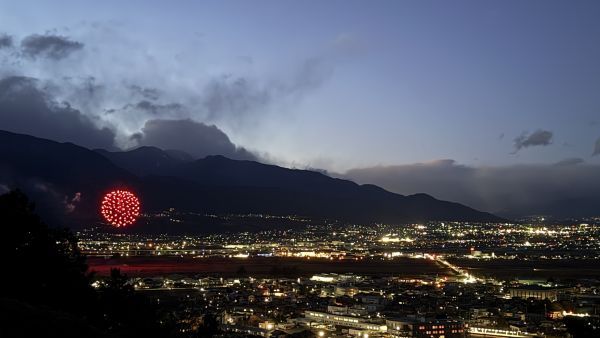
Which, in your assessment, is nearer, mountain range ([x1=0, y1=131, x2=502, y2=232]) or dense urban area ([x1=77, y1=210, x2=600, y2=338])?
dense urban area ([x1=77, y1=210, x2=600, y2=338])

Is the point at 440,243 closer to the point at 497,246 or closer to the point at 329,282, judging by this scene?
the point at 497,246

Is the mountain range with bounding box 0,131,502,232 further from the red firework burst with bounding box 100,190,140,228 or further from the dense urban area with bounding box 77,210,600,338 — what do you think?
the red firework burst with bounding box 100,190,140,228

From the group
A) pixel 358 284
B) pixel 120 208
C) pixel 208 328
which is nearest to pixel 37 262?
pixel 208 328

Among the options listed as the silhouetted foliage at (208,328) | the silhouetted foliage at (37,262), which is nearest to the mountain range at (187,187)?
the silhouetted foliage at (37,262)

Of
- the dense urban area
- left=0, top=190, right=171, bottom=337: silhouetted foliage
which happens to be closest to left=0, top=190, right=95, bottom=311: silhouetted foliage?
left=0, top=190, right=171, bottom=337: silhouetted foliage

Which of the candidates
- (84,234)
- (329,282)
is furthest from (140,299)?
(84,234)

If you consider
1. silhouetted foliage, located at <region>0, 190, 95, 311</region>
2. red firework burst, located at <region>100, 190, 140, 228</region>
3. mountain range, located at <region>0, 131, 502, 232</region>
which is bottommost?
silhouetted foliage, located at <region>0, 190, 95, 311</region>
